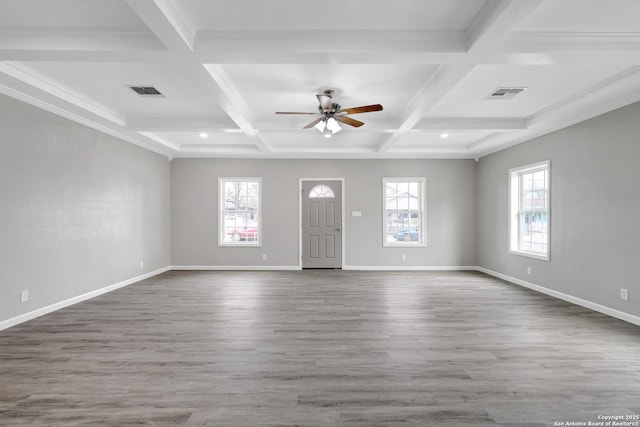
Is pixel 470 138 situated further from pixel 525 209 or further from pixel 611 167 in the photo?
pixel 611 167

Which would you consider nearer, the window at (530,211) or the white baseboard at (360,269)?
the white baseboard at (360,269)

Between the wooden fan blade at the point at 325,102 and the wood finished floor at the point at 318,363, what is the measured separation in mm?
2491

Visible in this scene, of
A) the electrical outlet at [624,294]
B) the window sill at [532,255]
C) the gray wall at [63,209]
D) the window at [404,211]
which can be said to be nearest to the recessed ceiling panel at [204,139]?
the gray wall at [63,209]

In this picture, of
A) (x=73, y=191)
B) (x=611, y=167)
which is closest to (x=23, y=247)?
(x=73, y=191)

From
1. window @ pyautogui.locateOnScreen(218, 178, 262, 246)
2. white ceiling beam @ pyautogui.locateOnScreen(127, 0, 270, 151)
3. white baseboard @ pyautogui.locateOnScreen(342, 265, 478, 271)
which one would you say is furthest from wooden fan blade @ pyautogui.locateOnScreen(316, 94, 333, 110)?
white baseboard @ pyautogui.locateOnScreen(342, 265, 478, 271)

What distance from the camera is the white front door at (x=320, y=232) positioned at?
7430 millimetres

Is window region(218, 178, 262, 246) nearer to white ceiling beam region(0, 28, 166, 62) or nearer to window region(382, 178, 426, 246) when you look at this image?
window region(382, 178, 426, 246)

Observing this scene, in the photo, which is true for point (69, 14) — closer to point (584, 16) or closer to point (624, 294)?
point (584, 16)

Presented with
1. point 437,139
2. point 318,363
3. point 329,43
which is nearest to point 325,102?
point 329,43

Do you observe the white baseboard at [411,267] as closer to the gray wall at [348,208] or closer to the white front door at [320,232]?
the gray wall at [348,208]

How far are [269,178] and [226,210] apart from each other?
4.04 feet

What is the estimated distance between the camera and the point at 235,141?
21.0ft

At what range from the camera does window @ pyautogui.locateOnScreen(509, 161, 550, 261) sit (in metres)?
5.33

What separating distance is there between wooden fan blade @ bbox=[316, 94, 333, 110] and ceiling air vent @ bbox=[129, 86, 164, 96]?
1.93 metres
